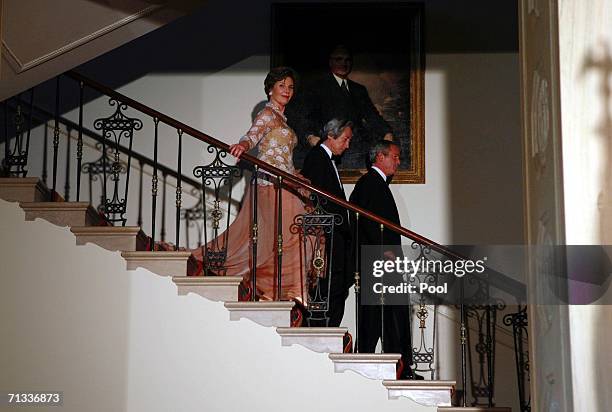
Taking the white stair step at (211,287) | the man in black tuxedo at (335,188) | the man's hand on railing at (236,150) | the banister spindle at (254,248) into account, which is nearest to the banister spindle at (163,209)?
the man in black tuxedo at (335,188)

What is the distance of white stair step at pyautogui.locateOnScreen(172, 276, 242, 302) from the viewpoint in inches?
259

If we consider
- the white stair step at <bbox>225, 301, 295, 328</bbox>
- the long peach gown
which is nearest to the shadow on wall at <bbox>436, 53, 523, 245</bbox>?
the long peach gown

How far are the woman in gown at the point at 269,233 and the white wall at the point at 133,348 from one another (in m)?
0.62

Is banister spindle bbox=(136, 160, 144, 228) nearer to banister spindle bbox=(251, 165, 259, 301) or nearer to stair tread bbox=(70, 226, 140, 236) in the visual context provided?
banister spindle bbox=(251, 165, 259, 301)

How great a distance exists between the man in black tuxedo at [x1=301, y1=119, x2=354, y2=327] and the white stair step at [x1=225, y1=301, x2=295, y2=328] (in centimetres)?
72

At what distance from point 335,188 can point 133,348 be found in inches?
91.9

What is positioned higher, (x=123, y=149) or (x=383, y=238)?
(x=123, y=149)

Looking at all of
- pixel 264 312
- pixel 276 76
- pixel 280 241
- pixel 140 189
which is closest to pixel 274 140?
pixel 276 76

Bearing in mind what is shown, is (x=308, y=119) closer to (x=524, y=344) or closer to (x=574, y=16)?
(x=524, y=344)

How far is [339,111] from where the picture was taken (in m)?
8.72

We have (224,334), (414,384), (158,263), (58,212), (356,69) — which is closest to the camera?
(414,384)

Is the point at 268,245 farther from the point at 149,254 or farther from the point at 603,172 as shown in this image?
the point at 603,172

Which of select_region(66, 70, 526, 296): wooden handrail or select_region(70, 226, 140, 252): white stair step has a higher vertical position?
select_region(66, 70, 526, 296): wooden handrail

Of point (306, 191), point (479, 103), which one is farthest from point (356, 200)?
point (479, 103)
